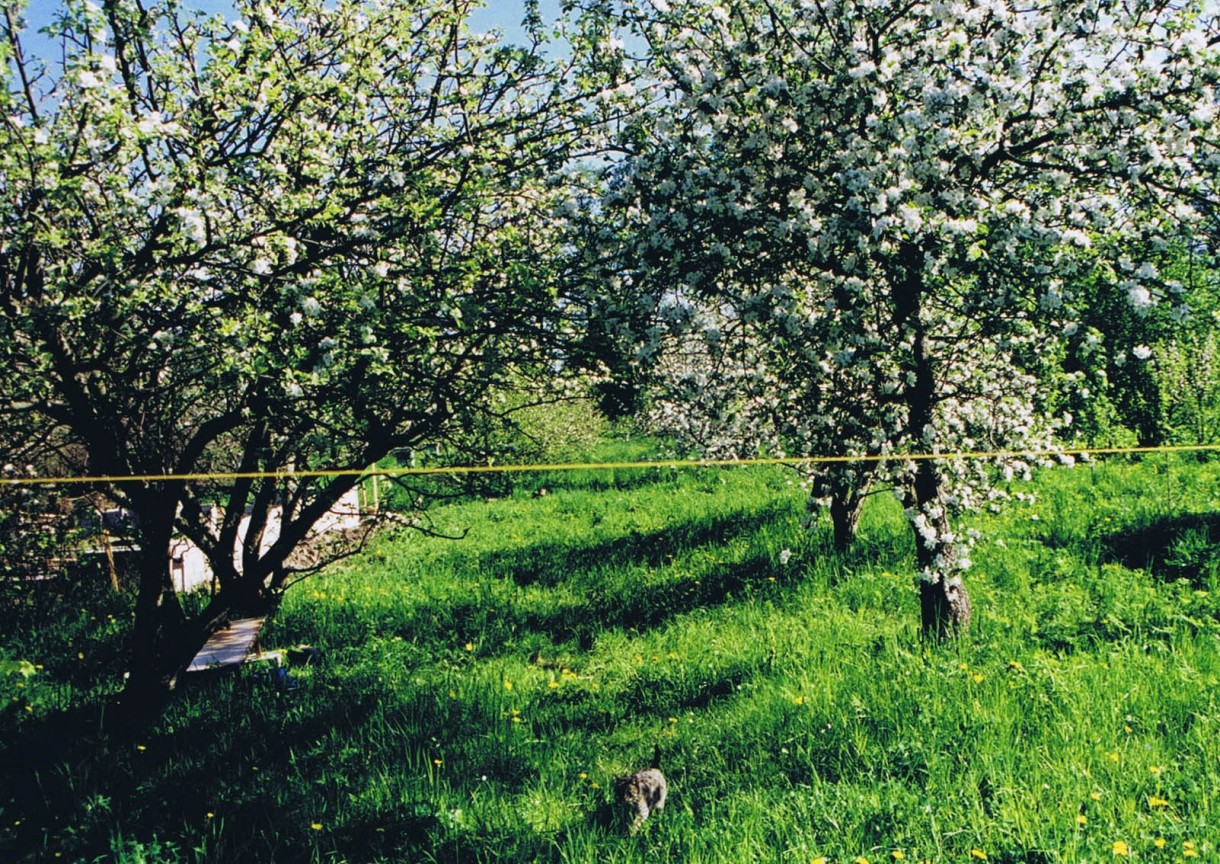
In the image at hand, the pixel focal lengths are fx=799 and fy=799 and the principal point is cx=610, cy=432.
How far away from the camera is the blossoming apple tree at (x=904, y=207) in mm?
4516

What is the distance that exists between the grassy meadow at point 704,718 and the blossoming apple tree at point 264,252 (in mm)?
1350

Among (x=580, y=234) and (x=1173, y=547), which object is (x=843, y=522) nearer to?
(x=1173, y=547)

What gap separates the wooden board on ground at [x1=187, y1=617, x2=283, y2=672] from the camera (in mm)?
7133

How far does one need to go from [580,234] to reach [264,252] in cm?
225

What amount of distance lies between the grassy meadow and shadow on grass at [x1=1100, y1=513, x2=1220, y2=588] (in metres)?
0.03

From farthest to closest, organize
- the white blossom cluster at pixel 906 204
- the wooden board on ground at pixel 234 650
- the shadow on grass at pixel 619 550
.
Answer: the shadow on grass at pixel 619 550 → the wooden board on ground at pixel 234 650 → the white blossom cluster at pixel 906 204

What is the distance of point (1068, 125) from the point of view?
4.68 m

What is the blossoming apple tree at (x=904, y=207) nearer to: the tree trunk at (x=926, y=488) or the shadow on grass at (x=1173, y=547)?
the tree trunk at (x=926, y=488)

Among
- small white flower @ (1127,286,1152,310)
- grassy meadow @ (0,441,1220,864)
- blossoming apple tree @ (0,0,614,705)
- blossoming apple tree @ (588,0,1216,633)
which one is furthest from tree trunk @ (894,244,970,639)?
blossoming apple tree @ (0,0,614,705)

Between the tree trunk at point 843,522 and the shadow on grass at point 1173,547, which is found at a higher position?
the tree trunk at point 843,522

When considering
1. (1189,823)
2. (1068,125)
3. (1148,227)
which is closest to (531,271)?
(1068,125)

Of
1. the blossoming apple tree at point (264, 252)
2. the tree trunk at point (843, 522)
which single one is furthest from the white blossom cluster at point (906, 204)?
the tree trunk at point (843, 522)

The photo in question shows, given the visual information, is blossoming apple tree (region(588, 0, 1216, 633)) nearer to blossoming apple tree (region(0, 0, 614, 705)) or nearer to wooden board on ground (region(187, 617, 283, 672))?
blossoming apple tree (region(0, 0, 614, 705))

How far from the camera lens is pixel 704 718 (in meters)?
5.73
